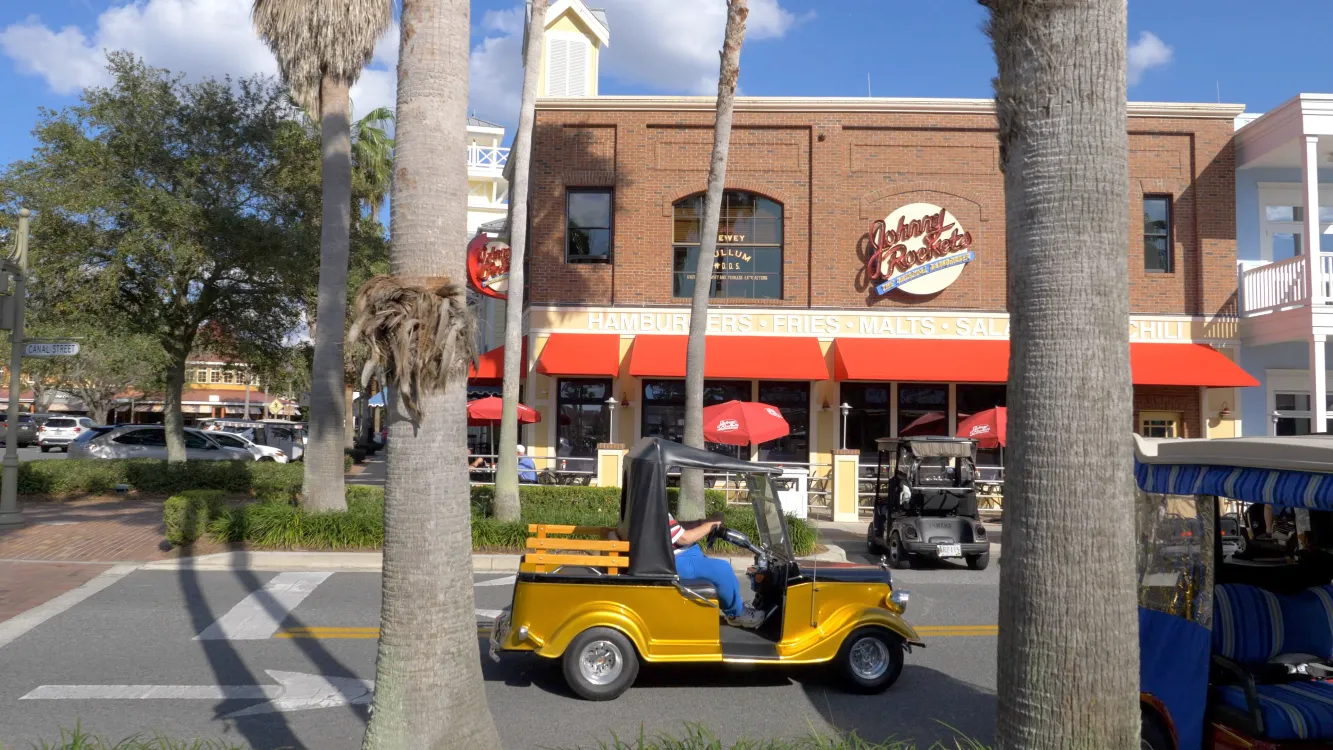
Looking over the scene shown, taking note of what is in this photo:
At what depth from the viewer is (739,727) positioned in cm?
629

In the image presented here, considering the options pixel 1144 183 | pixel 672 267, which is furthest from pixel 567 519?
pixel 1144 183

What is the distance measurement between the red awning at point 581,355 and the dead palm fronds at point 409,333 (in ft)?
49.7

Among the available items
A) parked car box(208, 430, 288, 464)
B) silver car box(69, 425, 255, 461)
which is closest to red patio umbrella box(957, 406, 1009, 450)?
silver car box(69, 425, 255, 461)

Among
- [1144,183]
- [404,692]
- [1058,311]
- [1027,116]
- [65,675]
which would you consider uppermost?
[1144,183]

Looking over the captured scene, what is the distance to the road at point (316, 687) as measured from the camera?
6105mm

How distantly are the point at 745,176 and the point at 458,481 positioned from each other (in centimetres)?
1729

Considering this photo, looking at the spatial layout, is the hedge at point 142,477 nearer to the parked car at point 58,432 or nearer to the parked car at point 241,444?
the parked car at point 241,444

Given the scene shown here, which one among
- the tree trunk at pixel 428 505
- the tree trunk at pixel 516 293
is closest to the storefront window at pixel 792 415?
the tree trunk at pixel 516 293

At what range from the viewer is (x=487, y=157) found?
44.4 m

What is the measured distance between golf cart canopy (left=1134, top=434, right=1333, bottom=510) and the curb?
7.22 m

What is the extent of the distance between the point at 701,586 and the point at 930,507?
793cm

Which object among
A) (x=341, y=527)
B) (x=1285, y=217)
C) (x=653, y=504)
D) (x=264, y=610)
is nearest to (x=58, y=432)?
(x=341, y=527)

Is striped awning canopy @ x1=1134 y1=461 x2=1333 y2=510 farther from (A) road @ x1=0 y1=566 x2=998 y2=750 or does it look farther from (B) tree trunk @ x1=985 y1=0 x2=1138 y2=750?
(A) road @ x1=0 y1=566 x2=998 y2=750

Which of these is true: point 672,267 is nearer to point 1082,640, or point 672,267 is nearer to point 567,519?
point 567,519
